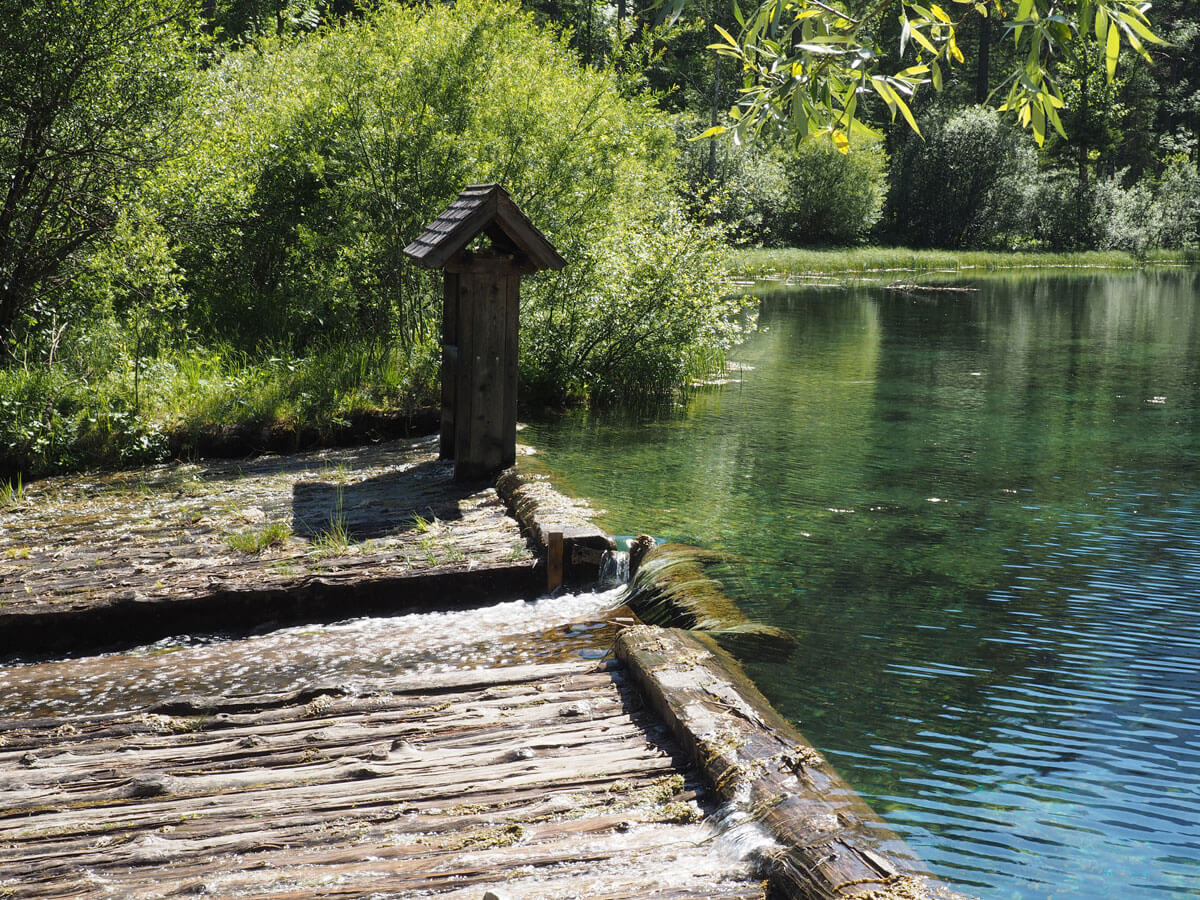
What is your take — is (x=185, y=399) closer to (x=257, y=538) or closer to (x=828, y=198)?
(x=257, y=538)

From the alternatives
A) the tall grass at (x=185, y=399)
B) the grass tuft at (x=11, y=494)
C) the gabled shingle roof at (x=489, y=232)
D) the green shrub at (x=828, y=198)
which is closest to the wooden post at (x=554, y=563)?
the gabled shingle roof at (x=489, y=232)

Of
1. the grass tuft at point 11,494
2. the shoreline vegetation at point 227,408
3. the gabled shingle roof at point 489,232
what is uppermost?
the gabled shingle roof at point 489,232

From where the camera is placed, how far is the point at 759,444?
14.2 meters

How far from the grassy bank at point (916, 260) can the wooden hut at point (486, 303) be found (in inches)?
1456

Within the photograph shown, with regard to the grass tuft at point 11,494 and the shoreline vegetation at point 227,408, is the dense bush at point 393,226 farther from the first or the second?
the grass tuft at point 11,494

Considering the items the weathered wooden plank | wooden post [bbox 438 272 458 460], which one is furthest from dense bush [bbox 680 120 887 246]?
the weathered wooden plank

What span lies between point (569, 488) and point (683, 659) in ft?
16.0

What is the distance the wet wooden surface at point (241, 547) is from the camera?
710 cm

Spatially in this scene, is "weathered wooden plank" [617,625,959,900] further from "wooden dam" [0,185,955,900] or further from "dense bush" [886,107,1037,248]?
"dense bush" [886,107,1037,248]

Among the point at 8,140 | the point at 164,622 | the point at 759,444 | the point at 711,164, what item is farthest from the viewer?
the point at 711,164

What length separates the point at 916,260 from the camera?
57000 millimetres

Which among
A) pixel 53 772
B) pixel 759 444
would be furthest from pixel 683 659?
pixel 759 444

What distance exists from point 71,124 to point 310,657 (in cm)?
865

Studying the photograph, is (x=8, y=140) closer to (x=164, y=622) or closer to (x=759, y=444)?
(x=164, y=622)
